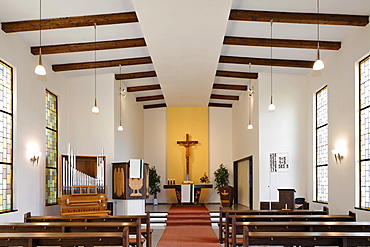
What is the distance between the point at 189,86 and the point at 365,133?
5820mm

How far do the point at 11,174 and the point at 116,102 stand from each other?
15.0 feet

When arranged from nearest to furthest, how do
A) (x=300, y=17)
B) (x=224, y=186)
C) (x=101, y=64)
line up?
(x=300, y=17) < (x=101, y=64) < (x=224, y=186)

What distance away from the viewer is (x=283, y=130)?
468 inches

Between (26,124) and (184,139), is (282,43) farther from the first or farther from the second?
(184,139)

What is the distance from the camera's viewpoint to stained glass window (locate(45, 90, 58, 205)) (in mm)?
10570

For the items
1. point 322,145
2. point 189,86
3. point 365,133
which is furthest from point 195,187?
point 365,133

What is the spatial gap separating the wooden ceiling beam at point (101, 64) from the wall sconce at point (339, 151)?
17.0ft

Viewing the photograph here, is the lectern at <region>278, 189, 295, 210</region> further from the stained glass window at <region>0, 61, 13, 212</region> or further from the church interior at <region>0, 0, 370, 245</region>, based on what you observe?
the stained glass window at <region>0, 61, 13, 212</region>

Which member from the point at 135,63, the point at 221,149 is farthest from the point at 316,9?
the point at 221,149

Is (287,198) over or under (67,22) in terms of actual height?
under

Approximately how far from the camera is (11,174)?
832cm

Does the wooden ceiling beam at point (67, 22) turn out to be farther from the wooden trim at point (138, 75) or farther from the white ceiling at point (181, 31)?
the wooden trim at point (138, 75)

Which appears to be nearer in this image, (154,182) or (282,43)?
(282,43)

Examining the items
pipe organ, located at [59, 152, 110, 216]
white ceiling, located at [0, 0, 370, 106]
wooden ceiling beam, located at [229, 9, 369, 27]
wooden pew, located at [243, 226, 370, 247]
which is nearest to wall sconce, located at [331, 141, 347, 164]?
white ceiling, located at [0, 0, 370, 106]
